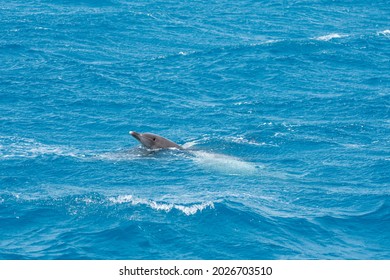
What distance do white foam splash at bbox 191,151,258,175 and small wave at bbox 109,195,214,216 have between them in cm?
735

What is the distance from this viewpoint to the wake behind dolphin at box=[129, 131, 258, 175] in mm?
52625

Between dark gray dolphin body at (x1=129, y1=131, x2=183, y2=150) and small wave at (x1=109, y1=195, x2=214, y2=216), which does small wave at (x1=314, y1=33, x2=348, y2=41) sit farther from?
small wave at (x1=109, y1=195, x2=214, y2=216)

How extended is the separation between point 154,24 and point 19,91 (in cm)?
2758

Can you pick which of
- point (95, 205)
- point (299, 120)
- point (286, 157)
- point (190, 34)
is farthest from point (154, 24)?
point (95, 205)

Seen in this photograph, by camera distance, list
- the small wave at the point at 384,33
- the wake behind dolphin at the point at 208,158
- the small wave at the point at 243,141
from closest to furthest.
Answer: the wake behind dolphin at the point at 208,158 → the small wave at the point at 243,141 → the small wave at the point at 384,33

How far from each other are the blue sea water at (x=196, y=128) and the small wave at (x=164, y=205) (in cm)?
16

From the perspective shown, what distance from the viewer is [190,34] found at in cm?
8844

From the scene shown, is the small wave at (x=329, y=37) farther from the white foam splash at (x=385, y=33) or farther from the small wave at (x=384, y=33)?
the white foam splash at (x=385, y=33)

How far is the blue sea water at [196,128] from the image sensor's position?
42.2 m

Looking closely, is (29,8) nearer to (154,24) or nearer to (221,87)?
(154,24)

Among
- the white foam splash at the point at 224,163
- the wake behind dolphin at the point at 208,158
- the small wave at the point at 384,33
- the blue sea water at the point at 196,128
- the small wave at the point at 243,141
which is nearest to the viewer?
the blue sea water at the point at 196,128

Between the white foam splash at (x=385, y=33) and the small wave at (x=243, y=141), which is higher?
the white foam splash at (x=385, y=33)

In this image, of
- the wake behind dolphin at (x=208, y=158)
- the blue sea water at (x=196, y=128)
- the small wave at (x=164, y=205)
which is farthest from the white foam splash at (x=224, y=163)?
the small wave at (x=164, y=205)

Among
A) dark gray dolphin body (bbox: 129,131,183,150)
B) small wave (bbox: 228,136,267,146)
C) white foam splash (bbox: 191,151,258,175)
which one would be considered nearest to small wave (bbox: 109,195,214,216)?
white foam splash (bbox: 191,151,258,175)
